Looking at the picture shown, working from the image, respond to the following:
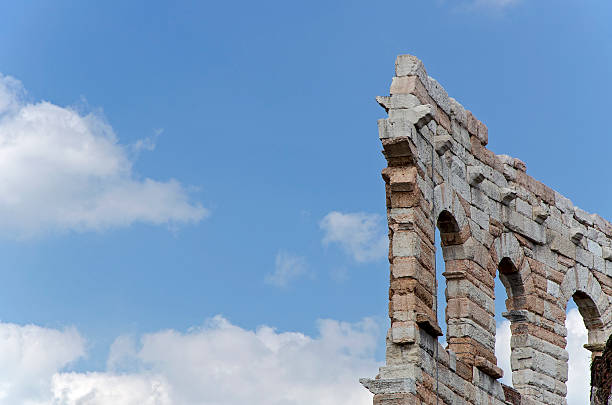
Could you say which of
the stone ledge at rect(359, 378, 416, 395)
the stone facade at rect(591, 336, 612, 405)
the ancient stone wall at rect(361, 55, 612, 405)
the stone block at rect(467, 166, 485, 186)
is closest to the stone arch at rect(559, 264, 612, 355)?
the ancient stone wall at rect(361, 55, 612, 405)

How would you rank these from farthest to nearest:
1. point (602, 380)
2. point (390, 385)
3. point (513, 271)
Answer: point (513, 271), point (390, 385), point (602, 380)

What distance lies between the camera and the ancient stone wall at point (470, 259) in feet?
43.2

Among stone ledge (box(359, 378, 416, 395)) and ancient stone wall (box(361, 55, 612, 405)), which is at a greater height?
ancient stone wall (box(361, 55, 612, 405))

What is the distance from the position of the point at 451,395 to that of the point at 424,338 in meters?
1.08

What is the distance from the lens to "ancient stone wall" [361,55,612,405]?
13.2m

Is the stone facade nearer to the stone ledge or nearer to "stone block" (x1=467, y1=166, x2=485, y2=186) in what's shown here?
the stone ledge

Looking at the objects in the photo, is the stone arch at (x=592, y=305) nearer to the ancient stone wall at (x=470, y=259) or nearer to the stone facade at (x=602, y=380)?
the ancient stone wall at (x=470, y=259)

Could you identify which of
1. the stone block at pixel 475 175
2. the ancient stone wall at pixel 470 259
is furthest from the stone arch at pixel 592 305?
the stone block at pixel 475 175

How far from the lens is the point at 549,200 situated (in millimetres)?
17703

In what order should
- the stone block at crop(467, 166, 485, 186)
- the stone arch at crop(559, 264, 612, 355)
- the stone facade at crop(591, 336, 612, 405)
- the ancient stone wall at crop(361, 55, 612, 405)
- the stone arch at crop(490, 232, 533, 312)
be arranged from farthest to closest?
the stone arch at crop(559, 264, 612, 355) < the stone arch at crop(490, 232, 533, 312) < the stone block at crop(467, 166, 485, 186) < the ancient stone wall at crop(361, 55, 612, 405) < the stone facade at crop(591, 336, 612, 405)

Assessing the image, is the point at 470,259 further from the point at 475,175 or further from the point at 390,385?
the point at 390,385

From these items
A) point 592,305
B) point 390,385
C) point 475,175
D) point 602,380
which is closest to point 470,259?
point 475,175

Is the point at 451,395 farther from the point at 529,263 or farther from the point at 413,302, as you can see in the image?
the point at 529,263

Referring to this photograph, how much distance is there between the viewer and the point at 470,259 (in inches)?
592
